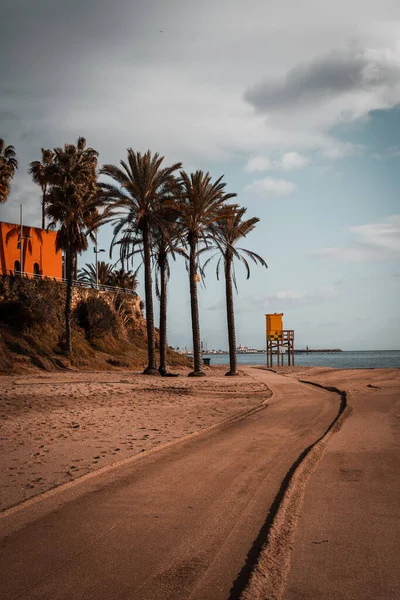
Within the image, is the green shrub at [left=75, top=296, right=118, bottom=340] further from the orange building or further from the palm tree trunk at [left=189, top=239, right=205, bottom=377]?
the palm tree trunk at [left=189, top=239, right=205, bottom=377]

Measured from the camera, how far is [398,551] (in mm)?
4543

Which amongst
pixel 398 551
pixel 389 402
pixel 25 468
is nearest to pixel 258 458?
pixel 25 468

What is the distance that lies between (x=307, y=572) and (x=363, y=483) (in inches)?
115

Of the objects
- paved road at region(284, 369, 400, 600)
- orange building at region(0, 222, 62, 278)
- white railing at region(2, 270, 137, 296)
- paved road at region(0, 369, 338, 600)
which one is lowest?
paved road at region(284, 369, 400, 600)

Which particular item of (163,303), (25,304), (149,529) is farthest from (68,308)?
(149,529)

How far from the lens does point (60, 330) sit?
37.3 m

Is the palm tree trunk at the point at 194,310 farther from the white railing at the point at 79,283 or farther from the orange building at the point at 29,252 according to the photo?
the orange building at the point at 29,252

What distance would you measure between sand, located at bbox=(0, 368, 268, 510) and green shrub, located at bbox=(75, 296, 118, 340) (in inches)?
763

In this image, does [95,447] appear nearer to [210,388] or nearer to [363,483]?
[363,483]

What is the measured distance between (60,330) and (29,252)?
26.9ft

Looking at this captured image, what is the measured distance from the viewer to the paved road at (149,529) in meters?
4.00

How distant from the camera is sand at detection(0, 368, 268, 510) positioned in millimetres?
7643

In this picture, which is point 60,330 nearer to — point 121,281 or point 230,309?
point 230,309

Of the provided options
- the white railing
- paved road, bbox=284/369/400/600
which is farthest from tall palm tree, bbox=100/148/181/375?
paved road, bbox=284/369/400/600
